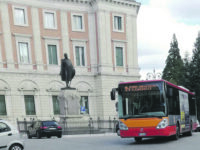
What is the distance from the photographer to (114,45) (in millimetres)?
40031

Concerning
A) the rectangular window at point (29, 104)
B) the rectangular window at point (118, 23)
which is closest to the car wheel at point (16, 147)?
the rectangular window at point (29, 104)

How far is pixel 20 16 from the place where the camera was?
3544cm

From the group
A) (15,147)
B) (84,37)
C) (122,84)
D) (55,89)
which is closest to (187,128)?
(122,84)

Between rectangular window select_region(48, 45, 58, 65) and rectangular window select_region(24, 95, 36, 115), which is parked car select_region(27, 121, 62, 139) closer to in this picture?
rectangular window select_region(24, 95, 36, 115)

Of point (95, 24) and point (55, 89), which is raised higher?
point (95, 24)

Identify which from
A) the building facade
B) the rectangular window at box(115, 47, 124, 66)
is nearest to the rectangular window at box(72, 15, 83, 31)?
the building facade

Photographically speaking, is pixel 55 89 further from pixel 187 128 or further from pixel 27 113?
pixel 187 128

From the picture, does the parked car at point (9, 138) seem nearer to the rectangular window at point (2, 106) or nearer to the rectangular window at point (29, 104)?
the rectangular window at point (2, 106)

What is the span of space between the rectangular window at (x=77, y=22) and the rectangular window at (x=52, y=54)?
372 cm

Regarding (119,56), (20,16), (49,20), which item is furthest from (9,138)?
(119,56)

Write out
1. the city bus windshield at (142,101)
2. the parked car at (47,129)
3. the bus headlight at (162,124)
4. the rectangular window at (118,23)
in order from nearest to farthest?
the bus headlight at (162,124) → the city bus windshield at (142,101) → the parked car at (47,129) → the rectangular window at (118,23)

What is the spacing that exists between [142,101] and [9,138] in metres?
5.68

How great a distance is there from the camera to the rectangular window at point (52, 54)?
37.1 meters

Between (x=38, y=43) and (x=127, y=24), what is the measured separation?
475 inches
